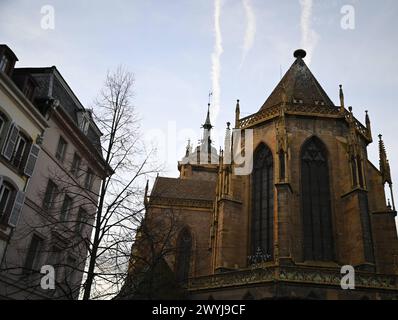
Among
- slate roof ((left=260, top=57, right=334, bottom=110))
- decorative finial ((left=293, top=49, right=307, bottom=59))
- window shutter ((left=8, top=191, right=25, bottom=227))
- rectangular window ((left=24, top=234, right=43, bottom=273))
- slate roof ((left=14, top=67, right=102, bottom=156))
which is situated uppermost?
decorative finial ((left=293, top=49, right=307, bottom=59))

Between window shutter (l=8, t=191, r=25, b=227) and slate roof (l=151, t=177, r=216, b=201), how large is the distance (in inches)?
619

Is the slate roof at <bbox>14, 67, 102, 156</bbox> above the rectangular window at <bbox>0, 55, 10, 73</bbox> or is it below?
above

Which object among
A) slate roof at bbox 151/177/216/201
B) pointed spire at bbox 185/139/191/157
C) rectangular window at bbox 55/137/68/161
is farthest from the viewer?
pointed spire at bbox 185/139/191/157

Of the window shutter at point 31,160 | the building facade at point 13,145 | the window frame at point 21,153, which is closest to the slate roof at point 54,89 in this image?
the building facade at point 13,145

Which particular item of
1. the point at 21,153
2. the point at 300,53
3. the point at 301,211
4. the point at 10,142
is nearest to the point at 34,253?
the point at 21,153

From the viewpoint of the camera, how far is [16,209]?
1394 cm

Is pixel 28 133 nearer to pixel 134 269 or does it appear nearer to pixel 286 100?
pixel 134 269

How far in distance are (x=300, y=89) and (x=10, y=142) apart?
57.7ft

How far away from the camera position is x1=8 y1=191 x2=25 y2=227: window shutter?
1369 centimetres

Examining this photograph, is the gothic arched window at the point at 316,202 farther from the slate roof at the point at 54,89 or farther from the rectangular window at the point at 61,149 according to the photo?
the rectangular window at the point at 61,149

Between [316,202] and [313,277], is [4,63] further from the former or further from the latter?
[316,202]

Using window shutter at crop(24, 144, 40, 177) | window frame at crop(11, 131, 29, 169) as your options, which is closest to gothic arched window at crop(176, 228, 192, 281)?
window shutter at crop(24, 144, 40, 177)

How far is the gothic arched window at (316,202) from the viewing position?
18.5 m

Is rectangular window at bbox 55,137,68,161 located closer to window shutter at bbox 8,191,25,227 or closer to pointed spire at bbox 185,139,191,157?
window shutter at bbox 8,191,25,227
